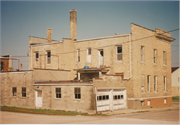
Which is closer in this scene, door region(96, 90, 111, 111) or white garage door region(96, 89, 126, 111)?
door region(96, 90, 111, 111)

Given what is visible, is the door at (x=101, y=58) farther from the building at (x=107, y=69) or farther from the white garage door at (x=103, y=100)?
the white garage door at (x=103, y=100)

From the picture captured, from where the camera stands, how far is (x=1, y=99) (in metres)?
30.8

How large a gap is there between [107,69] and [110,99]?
5.16 metres

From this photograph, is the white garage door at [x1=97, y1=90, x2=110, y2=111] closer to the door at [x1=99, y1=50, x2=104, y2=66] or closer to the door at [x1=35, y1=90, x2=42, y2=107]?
the door at [x1=99, y1=50, x2=104, y2=66]

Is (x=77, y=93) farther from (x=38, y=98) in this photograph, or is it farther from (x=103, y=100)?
(x=38, y=98)

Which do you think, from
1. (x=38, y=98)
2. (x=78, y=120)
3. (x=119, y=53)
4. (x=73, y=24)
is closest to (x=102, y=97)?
(x=78, y=120)

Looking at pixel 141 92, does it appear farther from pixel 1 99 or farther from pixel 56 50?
pixel 1 99

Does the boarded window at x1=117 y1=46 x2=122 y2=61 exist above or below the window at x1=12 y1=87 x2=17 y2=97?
above

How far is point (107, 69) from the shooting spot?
29938 mm

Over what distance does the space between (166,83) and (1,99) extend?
78.4 feet

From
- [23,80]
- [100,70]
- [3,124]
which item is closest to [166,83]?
[100,70]

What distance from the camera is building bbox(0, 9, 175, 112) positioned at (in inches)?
978

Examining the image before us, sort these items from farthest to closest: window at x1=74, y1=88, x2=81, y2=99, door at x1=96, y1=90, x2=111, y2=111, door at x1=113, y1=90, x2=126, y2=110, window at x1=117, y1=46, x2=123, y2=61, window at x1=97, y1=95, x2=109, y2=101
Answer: window at x1=117, y1=46, x2=123, y2=61 < door at x1=113, y1=90, x2=126, y2=110 < window at x1=74, y1=88, x2=81, y2=99 < window at x1=97, y1=95, x2=109, y2=101 < door at x1=96, y1=90, x2=111, y2=111

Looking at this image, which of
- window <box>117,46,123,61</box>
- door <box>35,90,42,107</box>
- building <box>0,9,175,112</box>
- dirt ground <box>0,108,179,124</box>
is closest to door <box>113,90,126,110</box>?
building <box>0,9,175,112</box>
